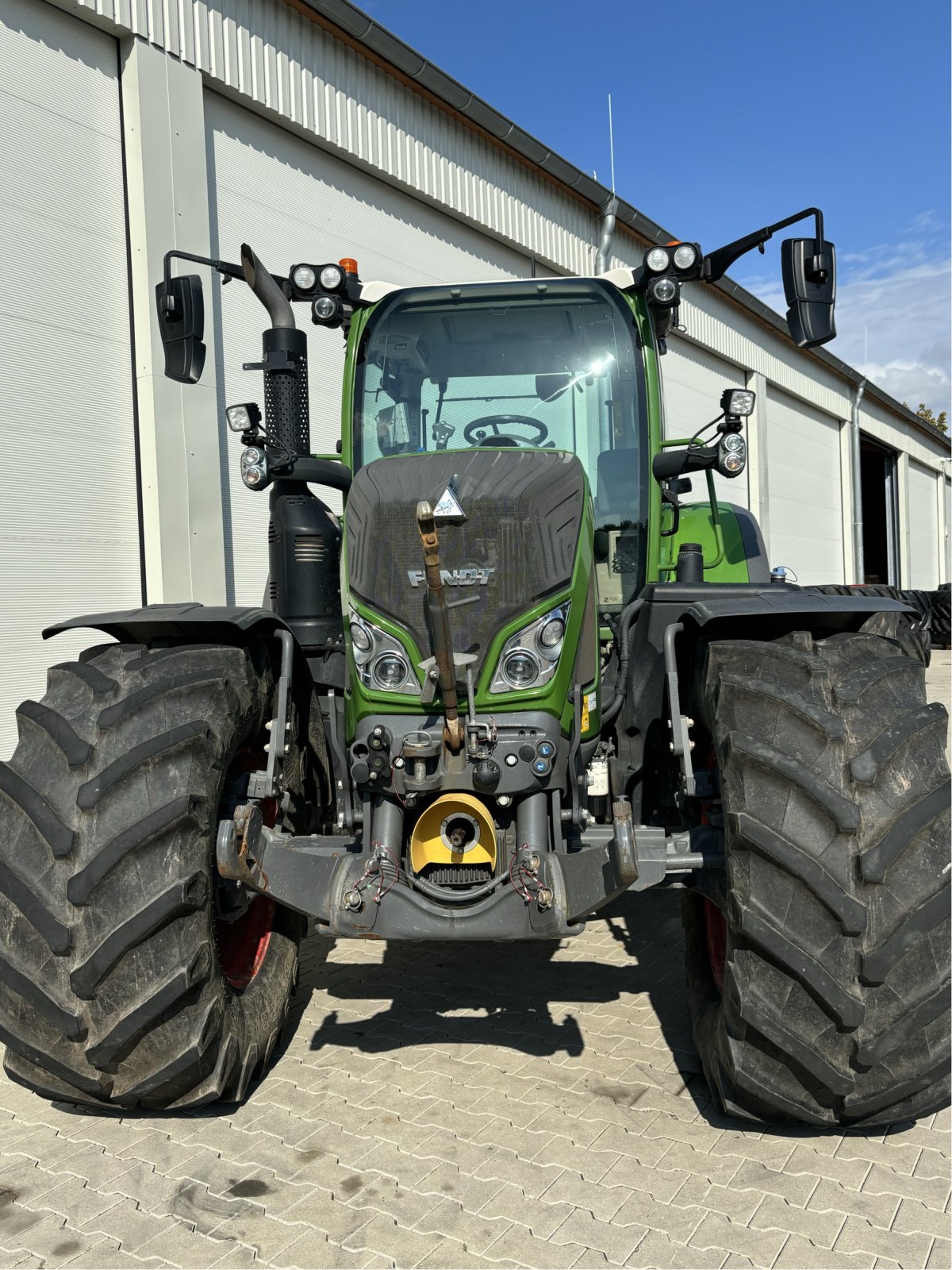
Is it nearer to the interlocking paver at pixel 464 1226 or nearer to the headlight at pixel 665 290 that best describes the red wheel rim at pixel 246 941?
the interlocking paver at pixel 464 1226

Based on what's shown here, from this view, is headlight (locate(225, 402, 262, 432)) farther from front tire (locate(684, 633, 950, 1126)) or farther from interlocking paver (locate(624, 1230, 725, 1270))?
interlocking paver (locate(624, 1230, 725, 1270))

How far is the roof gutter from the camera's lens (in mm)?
8695

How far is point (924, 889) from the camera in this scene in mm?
2676

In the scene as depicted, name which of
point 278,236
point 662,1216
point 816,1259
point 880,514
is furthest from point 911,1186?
point 880,514

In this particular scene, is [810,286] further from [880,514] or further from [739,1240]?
[880,514]

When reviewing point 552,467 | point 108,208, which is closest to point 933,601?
point 108,208

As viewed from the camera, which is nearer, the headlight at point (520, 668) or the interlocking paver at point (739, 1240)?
the interlocking paver at point (739, 1240)

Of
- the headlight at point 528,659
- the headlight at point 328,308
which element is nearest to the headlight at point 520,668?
the headlight at point 528,659

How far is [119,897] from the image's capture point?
277cm

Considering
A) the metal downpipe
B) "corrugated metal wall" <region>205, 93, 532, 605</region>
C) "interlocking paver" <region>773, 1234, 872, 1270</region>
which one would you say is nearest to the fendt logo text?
"interlocking paver" <region>773, 1234, 872, 1270</region>

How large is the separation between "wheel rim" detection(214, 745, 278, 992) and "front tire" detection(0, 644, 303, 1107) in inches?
13.4

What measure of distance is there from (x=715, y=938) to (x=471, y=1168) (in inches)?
42.2

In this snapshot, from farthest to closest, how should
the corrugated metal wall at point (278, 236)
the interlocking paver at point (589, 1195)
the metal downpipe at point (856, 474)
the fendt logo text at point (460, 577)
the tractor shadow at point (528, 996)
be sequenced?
the metal downpipe at point (856, 474)
the corrugated metal wall at point (278, 236)
the tractor shadow at point (528, 996)
the fendt logo text at point (460, 577)
the interlocking paver at point (589, 1195)

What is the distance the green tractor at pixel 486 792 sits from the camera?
8.86 feet
